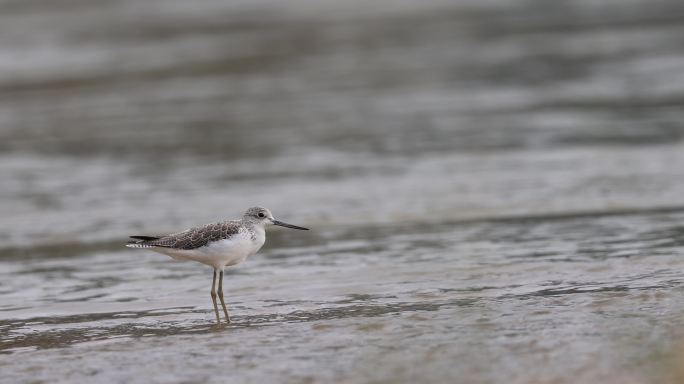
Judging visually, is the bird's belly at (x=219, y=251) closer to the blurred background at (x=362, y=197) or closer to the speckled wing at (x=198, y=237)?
the speckled wing at (x=198, y=237)

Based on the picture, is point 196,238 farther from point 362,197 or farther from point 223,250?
point 362,197

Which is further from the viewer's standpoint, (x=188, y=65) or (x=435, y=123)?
(x=188, y=65)

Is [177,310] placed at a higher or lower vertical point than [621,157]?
lower

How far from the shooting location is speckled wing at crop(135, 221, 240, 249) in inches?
420

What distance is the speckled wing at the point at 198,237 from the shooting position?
10.7 metres

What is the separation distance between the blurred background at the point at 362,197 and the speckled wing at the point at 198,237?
25.2 inches

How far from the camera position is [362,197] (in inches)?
645

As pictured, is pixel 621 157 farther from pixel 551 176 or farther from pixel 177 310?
pixel 177 310

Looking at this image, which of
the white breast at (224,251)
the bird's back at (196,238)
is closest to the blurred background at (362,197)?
the white breast at (224,251)

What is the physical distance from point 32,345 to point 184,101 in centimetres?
1567

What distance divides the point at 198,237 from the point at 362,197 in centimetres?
589

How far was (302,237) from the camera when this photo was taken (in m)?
14.5

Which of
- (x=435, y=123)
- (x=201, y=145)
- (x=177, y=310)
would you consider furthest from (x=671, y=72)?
(x=177, y=310)

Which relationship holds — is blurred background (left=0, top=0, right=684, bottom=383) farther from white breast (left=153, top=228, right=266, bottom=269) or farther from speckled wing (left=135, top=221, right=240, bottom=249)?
speckled wing (left=135, top=221, right=240, bottom=249)
